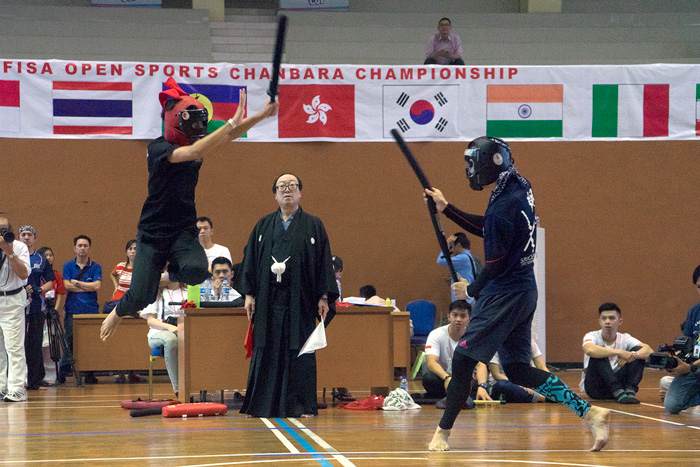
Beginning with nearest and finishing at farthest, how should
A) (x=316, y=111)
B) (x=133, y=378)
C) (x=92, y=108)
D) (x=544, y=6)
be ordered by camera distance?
(x=133, y=378) → (x=92, y=108) → (x=316, y=111) → (x=544, y=6)

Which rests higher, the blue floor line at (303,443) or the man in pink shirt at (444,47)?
the man in pink shirt at (444,47)

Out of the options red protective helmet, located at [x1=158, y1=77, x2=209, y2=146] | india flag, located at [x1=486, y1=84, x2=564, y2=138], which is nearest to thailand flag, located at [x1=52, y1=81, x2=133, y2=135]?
india flag, located at [x1=486, y1=84, x2=564, y2=138]

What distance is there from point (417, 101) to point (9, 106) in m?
4.99

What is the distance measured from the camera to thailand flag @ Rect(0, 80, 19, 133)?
397 inches

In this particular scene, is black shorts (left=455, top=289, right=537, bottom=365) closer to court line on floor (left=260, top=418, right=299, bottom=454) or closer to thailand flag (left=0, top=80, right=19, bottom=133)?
court line on floor (left=260, top=418, right=299, bottom=454)

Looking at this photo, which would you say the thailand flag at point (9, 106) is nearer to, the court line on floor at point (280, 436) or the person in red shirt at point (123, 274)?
the person in red shirt at point (123, 274)

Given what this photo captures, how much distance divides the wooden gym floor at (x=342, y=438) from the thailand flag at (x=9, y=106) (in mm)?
4067

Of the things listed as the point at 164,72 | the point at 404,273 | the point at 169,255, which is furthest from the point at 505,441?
the point at 164,72

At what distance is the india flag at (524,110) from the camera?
34.7ft

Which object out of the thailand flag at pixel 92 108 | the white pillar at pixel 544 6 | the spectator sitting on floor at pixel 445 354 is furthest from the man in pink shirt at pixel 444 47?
the spectator sitting on floor at pixel 445 354

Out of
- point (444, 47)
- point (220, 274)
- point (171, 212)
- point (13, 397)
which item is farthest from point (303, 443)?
point (444, 47)

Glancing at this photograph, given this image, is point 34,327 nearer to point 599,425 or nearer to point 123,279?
point 123,279

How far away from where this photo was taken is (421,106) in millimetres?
10609

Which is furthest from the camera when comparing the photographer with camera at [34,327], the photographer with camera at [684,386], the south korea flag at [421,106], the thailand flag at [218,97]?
the south korea flag at [421,106]
